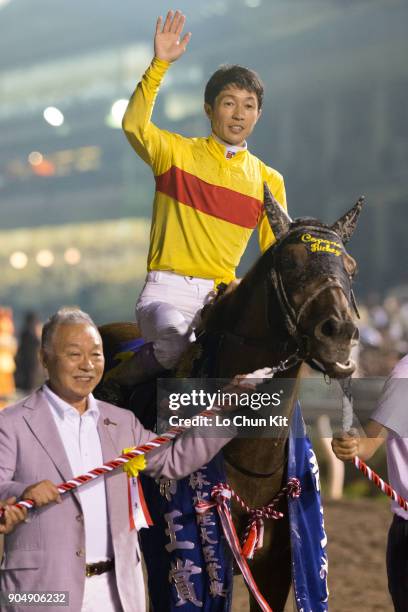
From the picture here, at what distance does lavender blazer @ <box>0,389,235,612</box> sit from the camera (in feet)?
11.1

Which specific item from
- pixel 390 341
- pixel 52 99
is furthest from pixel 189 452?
pixel 52 99

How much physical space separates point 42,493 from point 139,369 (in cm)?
128

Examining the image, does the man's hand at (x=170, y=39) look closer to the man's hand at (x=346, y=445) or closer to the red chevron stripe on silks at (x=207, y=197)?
the red chevron stripe on silks at (x=207, y=197)

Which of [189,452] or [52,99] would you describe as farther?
[52,99]

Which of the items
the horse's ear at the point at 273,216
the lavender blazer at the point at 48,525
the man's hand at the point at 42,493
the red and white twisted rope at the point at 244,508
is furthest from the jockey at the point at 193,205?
the man's hand at the point at 42,493

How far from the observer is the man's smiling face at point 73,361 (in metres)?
3.52

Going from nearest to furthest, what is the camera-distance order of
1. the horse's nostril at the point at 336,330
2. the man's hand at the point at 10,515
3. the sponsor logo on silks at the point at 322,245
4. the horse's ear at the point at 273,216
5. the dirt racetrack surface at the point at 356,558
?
the man's hand at the point at 10,515 < the horse's nostril at the point at 336,330 < the sponsor logo on silks at the point at 322,245 < the horse's ear at the point at 273,216 < the dirt racetrack surface at the point at 356,558

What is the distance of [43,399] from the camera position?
3.56 m

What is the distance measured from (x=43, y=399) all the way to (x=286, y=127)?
39394mm

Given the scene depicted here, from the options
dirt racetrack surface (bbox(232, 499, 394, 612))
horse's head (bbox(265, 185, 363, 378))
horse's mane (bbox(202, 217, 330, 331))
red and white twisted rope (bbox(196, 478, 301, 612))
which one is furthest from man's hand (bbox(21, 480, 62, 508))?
dirt racetrack surface (bbox(232, 499, 394, 612))

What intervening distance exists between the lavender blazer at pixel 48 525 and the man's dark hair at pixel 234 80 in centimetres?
157

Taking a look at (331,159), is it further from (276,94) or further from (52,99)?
(52,99)

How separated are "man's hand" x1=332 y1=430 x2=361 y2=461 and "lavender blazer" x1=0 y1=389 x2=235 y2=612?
76 cm

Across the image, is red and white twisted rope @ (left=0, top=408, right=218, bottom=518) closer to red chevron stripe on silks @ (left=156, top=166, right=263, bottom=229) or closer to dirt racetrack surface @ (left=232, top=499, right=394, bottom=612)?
red chevron stripe on silks @ (left=156, top=166, right=263, bottom=229)
